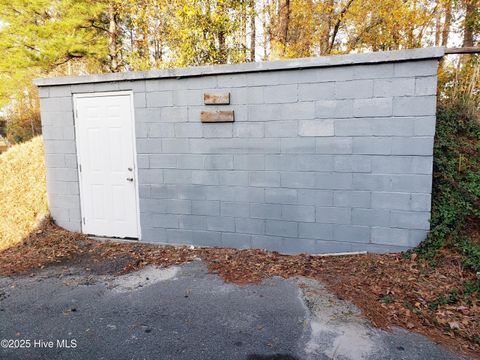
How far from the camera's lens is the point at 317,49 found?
13.3 meters

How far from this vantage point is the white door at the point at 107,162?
518 cm

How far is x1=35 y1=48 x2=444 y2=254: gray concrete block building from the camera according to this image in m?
4.06

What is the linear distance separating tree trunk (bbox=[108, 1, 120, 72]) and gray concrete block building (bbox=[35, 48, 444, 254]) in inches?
288

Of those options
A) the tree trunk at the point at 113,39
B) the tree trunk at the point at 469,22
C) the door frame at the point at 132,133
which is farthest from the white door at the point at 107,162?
the tree trunk at the point at 469,22

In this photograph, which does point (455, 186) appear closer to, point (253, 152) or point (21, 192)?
point (253, 152)

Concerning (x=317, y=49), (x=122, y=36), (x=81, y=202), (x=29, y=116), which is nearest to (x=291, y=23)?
(x=317, y=49)

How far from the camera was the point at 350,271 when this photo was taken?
3.94m

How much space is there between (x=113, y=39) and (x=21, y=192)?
7779 mm

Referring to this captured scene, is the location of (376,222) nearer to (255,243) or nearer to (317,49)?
(255,243)

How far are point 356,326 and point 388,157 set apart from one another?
7.11ft

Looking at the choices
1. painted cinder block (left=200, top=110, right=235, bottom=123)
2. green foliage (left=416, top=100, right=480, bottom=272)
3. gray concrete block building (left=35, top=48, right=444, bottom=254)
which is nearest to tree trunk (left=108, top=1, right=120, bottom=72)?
gray concrete block building (left=35, top=48, right=444, bottom=254)

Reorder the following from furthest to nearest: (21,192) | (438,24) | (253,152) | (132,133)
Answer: (438,24) < (21,192) < (132,133) < (253,152)

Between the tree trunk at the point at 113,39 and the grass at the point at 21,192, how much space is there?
18.7 feet

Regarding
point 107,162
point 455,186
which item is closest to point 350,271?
point 455,186
